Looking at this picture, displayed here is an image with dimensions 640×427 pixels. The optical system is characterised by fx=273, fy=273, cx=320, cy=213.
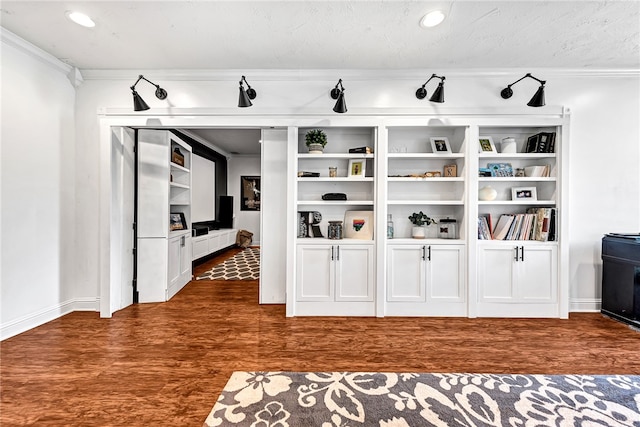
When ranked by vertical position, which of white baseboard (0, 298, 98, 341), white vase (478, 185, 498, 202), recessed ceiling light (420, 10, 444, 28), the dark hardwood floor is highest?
recessed ceiling light (420, 10, 444, 28)

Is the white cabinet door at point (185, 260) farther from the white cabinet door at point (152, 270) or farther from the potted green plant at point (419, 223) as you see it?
the potted green plant at point (419, 223)

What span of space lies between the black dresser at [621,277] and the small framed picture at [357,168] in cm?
278

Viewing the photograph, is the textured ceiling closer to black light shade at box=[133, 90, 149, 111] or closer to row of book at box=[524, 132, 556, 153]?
black light shade at box=[133, 90, 149, 111]

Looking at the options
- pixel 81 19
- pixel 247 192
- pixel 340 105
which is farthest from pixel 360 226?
pixel 247 192

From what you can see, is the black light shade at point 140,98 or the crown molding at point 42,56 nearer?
the crown molding at point 42,56

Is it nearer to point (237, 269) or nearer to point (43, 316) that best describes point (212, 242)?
point (237, 269)

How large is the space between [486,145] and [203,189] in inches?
228

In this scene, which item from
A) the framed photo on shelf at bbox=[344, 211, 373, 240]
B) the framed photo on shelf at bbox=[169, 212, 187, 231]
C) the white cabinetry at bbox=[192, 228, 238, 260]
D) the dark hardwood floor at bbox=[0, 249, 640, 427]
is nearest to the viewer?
the dark hardwood floor at bbox=[0, 249, 640, 427]

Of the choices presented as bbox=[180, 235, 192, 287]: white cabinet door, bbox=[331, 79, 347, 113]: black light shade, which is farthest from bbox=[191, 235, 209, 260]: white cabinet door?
bbox=[331, 79, 347, 113]: black light shade

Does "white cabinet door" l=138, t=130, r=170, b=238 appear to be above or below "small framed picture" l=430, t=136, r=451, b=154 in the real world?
below

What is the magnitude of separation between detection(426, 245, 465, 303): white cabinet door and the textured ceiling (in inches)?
79.9

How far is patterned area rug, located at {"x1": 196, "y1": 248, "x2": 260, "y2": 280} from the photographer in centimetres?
467

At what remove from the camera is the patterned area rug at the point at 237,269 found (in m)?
4.67

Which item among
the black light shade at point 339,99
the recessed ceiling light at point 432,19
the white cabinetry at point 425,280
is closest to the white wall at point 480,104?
the black light shade at point 339,99
